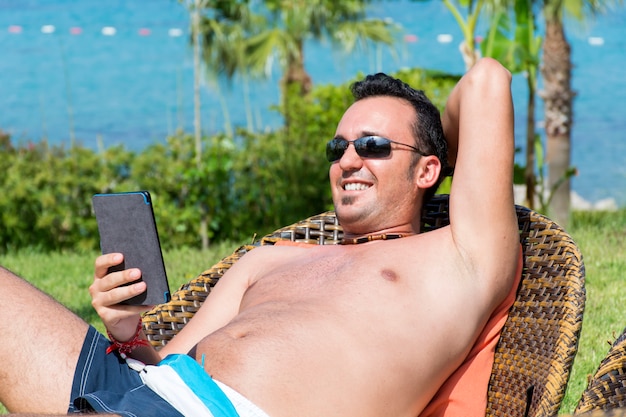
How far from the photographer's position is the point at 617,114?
2627 centimetres

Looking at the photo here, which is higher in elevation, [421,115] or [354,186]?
[421,115]

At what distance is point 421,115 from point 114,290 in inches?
54.1

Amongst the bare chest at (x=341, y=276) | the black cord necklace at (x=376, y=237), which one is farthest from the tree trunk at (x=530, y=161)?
the bare chest at (x=341, y=276)

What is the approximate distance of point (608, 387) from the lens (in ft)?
8.45

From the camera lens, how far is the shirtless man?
2.71 meters

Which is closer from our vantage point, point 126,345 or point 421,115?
point 126,345

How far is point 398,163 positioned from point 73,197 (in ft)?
15.4

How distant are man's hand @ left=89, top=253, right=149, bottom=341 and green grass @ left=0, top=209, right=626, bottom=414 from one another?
1.91m

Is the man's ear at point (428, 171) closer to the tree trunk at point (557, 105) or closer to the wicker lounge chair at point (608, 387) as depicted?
the wicker lounge chair at point (608, 387)

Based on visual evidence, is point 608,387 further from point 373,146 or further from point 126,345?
point 126,345

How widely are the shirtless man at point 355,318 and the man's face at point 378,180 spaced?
5.9 inches

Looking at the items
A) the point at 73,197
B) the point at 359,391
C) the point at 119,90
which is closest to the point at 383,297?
the point at 359,391

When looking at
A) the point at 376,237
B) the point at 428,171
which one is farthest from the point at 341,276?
the point at 428,171

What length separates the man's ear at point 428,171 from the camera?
341cm
